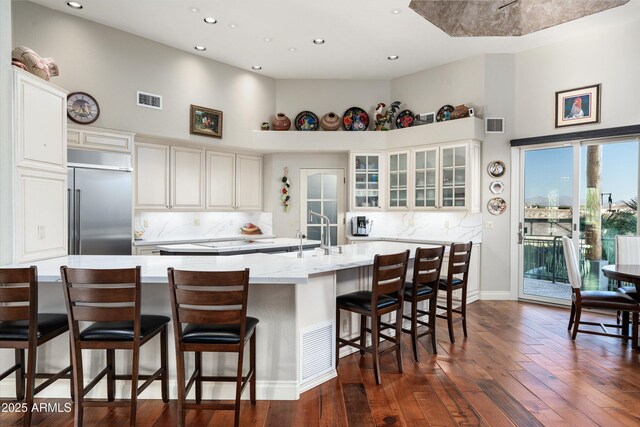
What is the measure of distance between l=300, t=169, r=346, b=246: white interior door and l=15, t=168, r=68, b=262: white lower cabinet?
13.3 feet

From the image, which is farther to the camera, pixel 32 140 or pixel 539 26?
pixel 539 26

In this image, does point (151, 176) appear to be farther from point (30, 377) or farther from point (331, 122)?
point (30, 377)

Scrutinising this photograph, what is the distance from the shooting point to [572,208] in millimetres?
5258

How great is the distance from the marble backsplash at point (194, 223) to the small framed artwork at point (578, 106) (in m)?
4.76

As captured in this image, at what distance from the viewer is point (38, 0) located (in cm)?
427

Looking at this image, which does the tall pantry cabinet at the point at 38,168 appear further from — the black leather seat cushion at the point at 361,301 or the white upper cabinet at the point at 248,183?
the white upper cabinet at the point at 248,183

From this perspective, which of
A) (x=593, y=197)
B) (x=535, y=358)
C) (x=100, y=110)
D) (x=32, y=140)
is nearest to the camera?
(x=32, y=140)

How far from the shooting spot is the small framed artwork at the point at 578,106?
4.97 metres

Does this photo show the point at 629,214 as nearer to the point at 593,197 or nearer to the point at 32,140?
the point at 593,197

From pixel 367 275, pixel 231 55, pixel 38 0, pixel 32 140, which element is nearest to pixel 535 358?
pixel 367 275

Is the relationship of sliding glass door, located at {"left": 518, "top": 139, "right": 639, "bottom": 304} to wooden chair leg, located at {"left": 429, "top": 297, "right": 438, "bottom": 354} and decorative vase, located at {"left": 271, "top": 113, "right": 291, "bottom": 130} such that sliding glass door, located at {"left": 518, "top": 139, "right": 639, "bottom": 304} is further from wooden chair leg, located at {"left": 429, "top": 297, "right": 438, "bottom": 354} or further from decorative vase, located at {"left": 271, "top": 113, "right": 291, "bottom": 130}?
decorative vase, located at {"left": 271, "top": 113, "right": 291, "bottom": 130}

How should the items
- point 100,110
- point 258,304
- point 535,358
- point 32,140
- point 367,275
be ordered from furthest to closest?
point 100,110 < point 367,275 < point 535,358 < point 32,140 < point 258,304

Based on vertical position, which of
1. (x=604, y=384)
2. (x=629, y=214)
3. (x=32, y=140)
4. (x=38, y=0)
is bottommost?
(x=604, y=384)

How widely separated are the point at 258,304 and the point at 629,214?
4984 millimetres
